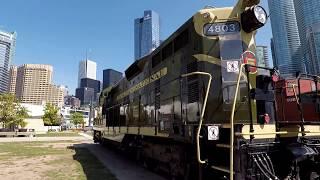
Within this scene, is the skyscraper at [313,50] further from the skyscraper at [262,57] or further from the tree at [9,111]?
the tree at [9,111]

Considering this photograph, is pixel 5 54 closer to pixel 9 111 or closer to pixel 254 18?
pixel 9 111

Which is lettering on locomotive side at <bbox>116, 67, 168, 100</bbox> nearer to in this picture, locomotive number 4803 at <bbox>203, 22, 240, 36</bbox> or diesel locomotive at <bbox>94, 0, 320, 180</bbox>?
diesel locomotive at <bbox>94, 0, 320, 180</bbox>

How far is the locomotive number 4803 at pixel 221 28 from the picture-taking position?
6.11 m

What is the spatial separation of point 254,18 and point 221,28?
0.70 meters

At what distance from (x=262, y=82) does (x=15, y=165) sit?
11.1m

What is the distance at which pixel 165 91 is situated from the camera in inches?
319

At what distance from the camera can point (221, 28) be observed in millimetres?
6164

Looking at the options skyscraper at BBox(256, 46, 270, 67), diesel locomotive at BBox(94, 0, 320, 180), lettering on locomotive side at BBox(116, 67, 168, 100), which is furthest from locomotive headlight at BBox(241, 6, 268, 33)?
lettering on locomotive side at BBox(116, 67, 168, 100)

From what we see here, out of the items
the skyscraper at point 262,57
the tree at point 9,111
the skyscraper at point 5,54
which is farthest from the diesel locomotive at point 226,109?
the skyscraper at point 5,54

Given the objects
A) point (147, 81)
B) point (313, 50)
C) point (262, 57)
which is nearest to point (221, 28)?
point (262, 57)

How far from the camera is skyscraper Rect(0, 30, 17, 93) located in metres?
177

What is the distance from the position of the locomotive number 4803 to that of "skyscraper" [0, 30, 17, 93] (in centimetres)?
19019

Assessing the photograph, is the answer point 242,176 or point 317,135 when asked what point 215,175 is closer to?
point 242,176

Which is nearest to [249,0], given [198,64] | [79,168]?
[198,64]
